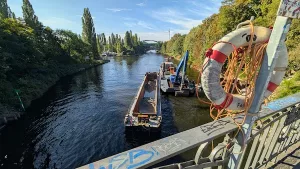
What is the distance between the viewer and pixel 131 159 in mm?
1447

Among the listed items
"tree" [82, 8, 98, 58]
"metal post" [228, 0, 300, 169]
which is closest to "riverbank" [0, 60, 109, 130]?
"metal post" [228, 0, 300, 169]

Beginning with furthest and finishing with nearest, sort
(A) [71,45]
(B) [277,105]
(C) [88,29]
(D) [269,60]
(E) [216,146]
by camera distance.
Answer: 1. (C) [88,29]
2. (A) [71,45]
3. (B) [277,105]
4. (E) [216,146]
5. (D) [269,60]

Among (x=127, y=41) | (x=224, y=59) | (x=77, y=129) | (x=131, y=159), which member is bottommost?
(x=77, y=129)

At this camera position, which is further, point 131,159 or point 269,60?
point 269,60

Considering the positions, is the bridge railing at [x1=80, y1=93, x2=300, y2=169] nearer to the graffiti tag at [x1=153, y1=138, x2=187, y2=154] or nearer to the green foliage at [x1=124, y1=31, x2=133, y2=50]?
the graffiti tag at [x1=153, y1=138, x2=187, y2=154]

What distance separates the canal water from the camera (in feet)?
34.1

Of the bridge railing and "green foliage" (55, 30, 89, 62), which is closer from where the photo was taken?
the bridge railing

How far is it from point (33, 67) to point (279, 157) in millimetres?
29620

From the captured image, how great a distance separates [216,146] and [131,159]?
44.8 inches

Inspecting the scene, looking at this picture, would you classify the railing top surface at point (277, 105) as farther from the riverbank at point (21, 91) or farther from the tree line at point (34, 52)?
the tree line at point (34, 52)

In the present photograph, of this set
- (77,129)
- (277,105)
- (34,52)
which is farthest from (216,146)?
(34,52)

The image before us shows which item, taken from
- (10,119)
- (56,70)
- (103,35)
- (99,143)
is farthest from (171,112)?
(103,35)

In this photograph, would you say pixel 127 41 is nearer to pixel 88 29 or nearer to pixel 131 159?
pixel 88 29

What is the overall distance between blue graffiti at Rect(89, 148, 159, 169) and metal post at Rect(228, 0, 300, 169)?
1152 mm
